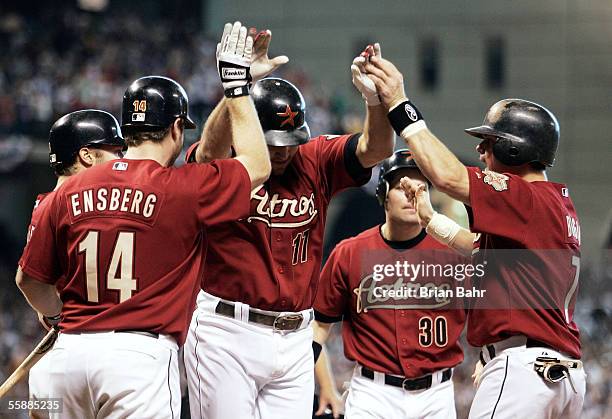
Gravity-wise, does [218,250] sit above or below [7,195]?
above

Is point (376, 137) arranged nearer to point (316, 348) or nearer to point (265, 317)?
point (265, 317)

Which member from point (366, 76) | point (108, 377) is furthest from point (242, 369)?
point (366, 76)

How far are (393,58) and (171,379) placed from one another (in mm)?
16557

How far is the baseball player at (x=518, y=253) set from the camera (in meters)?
3.64

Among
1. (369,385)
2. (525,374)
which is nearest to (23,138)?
(369,385)

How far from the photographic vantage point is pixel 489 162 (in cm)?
405

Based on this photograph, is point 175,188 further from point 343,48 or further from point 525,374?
point 343,48

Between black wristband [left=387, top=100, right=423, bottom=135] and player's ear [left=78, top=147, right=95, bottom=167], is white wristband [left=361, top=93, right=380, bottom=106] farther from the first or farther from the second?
player's ear [left=78, top=147, right=95, bottom=167]

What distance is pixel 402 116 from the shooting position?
3.77 meters

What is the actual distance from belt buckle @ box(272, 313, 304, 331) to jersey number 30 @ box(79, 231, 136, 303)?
2.92 ft

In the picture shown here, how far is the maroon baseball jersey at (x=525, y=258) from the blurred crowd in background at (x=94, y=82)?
629 cm

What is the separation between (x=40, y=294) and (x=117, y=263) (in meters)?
0.65

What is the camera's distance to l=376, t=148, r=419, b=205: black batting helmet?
4.83 m
